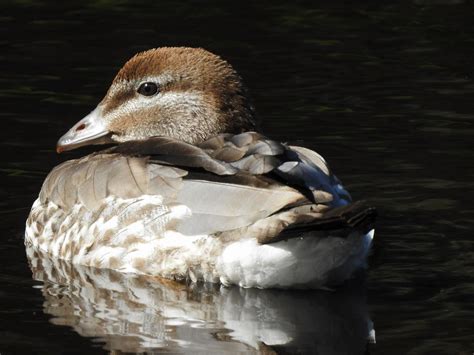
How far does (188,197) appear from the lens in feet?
29.3

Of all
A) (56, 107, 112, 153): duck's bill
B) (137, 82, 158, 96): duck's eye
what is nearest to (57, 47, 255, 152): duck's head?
(137, 82, 158, 96): duck's eye

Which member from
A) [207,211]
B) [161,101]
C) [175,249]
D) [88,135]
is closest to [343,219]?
[207,211]

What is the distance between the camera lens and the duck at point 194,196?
8.53 m

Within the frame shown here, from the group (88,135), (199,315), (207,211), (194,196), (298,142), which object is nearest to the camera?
(199,315)

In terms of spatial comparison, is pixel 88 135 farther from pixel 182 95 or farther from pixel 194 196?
pixel 194 196

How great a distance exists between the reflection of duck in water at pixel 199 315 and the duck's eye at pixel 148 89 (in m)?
1.48

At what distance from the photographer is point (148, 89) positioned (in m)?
10.2

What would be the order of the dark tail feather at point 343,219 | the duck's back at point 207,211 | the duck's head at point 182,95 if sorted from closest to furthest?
the dark tail feather at point 343,219 < the duck's back at point 207,211 < the duck's head at point 182,95

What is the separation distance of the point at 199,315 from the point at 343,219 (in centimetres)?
110

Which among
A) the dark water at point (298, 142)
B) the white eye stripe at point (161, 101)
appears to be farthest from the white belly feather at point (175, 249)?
the white eye stripe at point (161, 101)

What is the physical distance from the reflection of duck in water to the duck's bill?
1.28 m

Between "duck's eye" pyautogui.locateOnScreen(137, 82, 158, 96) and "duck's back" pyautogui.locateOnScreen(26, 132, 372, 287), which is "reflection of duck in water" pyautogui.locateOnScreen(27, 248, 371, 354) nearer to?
"duck's back" pyautogui.locateOnScreen(26, 132, 372, 287)

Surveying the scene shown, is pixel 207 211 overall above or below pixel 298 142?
above

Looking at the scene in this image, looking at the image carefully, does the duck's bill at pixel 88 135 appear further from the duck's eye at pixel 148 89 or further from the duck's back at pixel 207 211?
the duck's back at pixel 207 211
